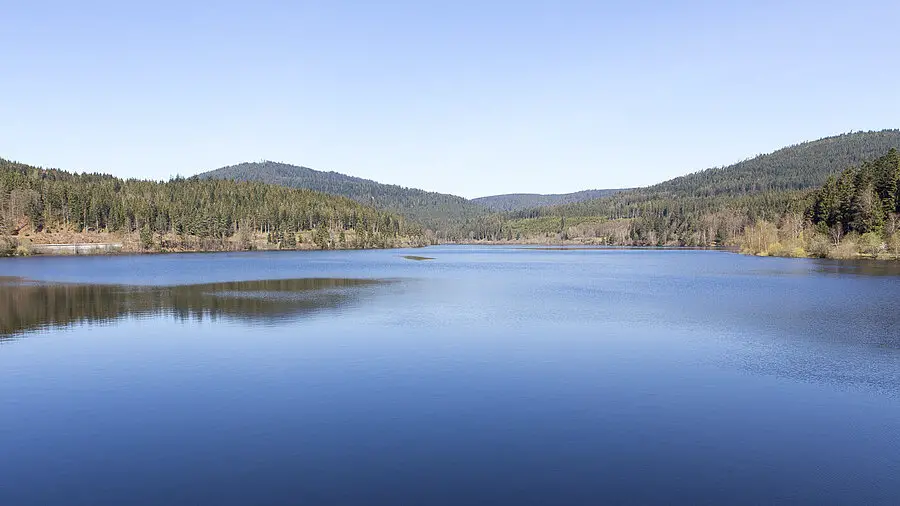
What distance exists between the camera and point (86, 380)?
2042cm

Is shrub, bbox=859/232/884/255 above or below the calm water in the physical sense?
above

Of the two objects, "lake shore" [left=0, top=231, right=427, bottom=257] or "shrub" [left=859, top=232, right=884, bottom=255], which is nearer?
"shrub" [left=859, top=232, right=884, bottom=255]

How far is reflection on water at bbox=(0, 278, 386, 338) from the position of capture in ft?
116

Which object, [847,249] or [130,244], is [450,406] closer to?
[847,249]

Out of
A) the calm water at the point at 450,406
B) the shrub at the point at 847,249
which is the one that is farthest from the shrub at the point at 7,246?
the shrub at the point at 847,249

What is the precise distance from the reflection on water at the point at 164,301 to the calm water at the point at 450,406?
598 mm

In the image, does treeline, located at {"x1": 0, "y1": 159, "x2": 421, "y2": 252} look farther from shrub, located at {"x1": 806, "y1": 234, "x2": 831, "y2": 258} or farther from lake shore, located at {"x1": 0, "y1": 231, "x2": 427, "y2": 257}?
shrub, located at {"x1": 806, "y1": 234, "x2": 831, "y2": 258}

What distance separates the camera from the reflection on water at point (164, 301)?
3522 cm

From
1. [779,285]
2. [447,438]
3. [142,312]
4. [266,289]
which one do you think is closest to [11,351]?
[142,312]

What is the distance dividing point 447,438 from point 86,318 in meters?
29.1

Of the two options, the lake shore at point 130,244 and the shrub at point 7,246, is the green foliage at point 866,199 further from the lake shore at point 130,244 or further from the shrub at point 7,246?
the shrub at point 7,246

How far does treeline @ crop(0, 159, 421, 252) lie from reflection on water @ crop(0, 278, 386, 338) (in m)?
104

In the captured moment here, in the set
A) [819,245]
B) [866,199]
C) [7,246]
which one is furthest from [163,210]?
[866,199]

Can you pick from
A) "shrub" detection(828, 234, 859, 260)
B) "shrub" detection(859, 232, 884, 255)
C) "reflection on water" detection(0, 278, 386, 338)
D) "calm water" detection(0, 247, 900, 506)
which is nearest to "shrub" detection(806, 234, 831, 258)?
"shrub" detection(828, 234, 859, 260)
